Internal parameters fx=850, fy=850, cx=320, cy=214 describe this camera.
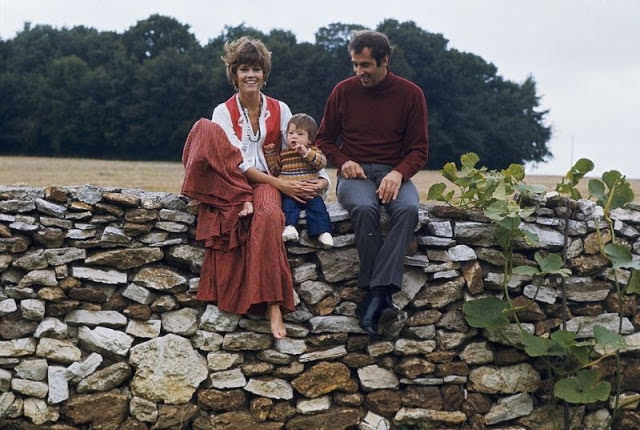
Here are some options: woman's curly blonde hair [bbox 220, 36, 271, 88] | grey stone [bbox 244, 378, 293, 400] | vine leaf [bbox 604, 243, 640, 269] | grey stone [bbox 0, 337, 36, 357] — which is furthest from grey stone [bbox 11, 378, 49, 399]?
vine leaf [bbox 604, 243, 640, 269]

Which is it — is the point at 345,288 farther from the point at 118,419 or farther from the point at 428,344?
the point at 118,419

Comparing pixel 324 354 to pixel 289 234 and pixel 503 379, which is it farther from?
pixel 503 379

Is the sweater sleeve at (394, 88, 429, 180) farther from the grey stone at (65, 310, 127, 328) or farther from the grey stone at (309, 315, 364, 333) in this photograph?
the grey stone at (65, 310, 127, 328)

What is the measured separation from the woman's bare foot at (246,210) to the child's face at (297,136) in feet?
1.49

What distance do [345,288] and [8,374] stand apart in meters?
1.93

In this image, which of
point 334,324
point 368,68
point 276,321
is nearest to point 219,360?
point 276,321

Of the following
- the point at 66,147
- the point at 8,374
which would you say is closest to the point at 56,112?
the point at 66,147

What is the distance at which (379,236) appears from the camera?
479 centimetres

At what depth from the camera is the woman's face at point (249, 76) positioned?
15.9ft

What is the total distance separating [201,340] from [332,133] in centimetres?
148

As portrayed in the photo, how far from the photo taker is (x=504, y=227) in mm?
4879

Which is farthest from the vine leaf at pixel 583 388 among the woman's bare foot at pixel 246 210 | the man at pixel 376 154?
the woman's bare foot at pixel 246 210

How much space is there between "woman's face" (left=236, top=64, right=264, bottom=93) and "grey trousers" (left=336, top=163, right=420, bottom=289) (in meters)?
0.84

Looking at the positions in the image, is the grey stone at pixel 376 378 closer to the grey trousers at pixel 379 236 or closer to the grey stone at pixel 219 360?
the grey trousers at pixel 379 236
